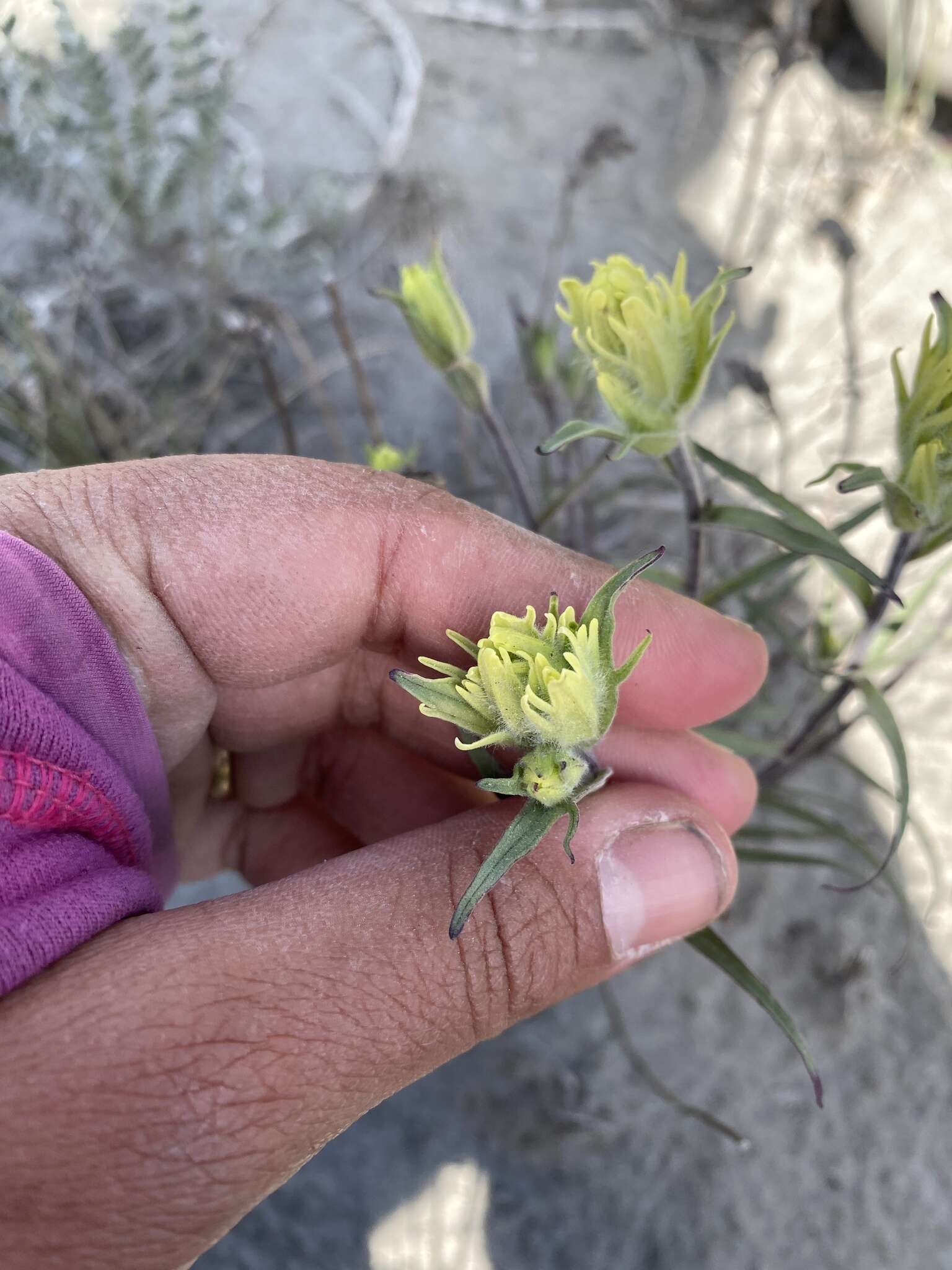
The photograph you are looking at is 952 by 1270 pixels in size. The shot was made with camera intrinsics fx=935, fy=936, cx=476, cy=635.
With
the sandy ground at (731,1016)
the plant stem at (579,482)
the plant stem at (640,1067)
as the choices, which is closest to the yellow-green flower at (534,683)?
the plant stem at (579,482)

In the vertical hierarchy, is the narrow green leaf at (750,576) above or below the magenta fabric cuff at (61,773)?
above

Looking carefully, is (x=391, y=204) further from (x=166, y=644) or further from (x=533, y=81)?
(x=166, y=644)

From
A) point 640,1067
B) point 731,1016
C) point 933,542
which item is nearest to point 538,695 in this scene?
point 933,542

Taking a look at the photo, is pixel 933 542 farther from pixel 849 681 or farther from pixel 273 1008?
pixel 273 1008

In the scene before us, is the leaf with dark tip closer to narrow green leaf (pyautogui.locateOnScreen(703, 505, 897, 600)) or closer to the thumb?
the thumb

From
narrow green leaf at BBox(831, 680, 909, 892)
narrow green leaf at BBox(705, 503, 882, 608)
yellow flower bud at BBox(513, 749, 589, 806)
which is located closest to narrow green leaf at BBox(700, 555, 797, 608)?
narrow green leaf at BBox(705, 503, 882, 608)

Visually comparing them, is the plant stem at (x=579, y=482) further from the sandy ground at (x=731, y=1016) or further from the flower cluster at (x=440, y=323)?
the sandy ground at (x=731, y=1016)

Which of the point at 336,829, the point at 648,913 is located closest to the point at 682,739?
the point at 648,913
